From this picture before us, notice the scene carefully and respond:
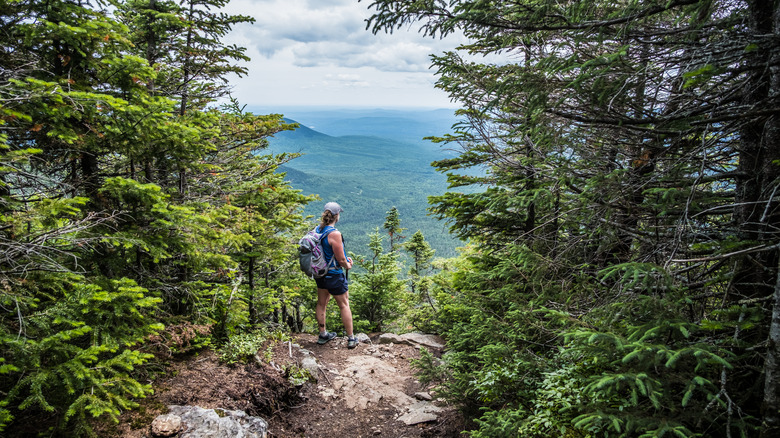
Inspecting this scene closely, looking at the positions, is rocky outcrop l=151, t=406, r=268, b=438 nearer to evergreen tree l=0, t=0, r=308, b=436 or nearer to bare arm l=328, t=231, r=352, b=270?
evergreen tree l=0, t=0, r=308, b=436

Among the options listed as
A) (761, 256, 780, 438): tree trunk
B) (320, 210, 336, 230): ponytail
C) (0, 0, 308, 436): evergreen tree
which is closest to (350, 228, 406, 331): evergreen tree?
(320, 210, 336, 230): ponytail

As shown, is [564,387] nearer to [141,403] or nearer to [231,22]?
[141,403]

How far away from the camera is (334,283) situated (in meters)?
6.55

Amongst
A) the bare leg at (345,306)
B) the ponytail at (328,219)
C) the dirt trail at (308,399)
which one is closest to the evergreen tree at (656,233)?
the dirt trail at (308,399)

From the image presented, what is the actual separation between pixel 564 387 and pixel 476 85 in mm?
4368

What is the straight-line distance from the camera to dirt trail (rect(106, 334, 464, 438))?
12.7 feet

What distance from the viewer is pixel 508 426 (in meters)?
3.28

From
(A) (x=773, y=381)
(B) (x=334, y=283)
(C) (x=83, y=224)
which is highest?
(C) (x=83, y=224)

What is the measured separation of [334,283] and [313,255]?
0.74 meters

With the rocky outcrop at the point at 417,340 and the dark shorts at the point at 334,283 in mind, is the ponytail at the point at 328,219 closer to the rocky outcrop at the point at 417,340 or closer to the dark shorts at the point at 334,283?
the dark shorts at the point at 334,283

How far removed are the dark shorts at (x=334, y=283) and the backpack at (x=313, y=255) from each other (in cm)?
18

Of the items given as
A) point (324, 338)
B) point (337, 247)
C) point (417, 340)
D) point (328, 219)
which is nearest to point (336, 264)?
point (337, 247)

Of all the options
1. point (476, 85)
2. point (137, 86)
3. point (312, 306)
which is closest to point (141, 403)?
point (137, 86)

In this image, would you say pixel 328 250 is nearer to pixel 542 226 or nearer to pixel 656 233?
pixel 542 226
